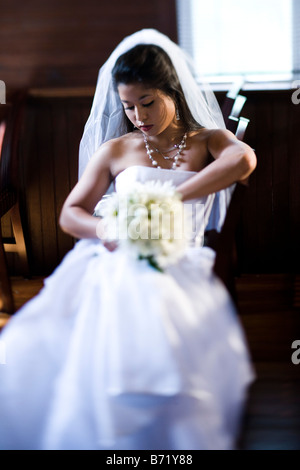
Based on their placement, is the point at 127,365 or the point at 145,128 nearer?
the point at 127,365

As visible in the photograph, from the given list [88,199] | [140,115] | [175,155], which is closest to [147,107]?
[140,115]

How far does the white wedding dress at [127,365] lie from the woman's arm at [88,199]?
0.45ft

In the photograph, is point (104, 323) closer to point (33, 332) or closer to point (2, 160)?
point (33, 332)

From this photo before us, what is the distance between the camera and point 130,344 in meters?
0.95

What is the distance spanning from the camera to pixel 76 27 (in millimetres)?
1146

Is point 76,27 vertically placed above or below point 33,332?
above

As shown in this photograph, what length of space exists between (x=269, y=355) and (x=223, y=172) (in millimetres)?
445

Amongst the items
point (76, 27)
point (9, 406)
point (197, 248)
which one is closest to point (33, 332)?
point (9, 406)

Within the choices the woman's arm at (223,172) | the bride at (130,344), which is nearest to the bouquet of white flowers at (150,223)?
the bride at (130,344)

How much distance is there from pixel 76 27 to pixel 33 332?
708 mm

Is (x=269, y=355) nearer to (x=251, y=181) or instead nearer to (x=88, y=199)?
(x=251, y=181)

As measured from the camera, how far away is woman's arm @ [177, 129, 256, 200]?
1.18 metres

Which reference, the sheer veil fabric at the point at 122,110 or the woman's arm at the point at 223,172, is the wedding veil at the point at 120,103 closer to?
the sheer veil fabric at the point at 122,110

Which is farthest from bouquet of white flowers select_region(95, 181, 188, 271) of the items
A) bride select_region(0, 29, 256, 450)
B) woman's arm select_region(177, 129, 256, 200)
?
woman's arm select_region(177, 129, 256, 200)
